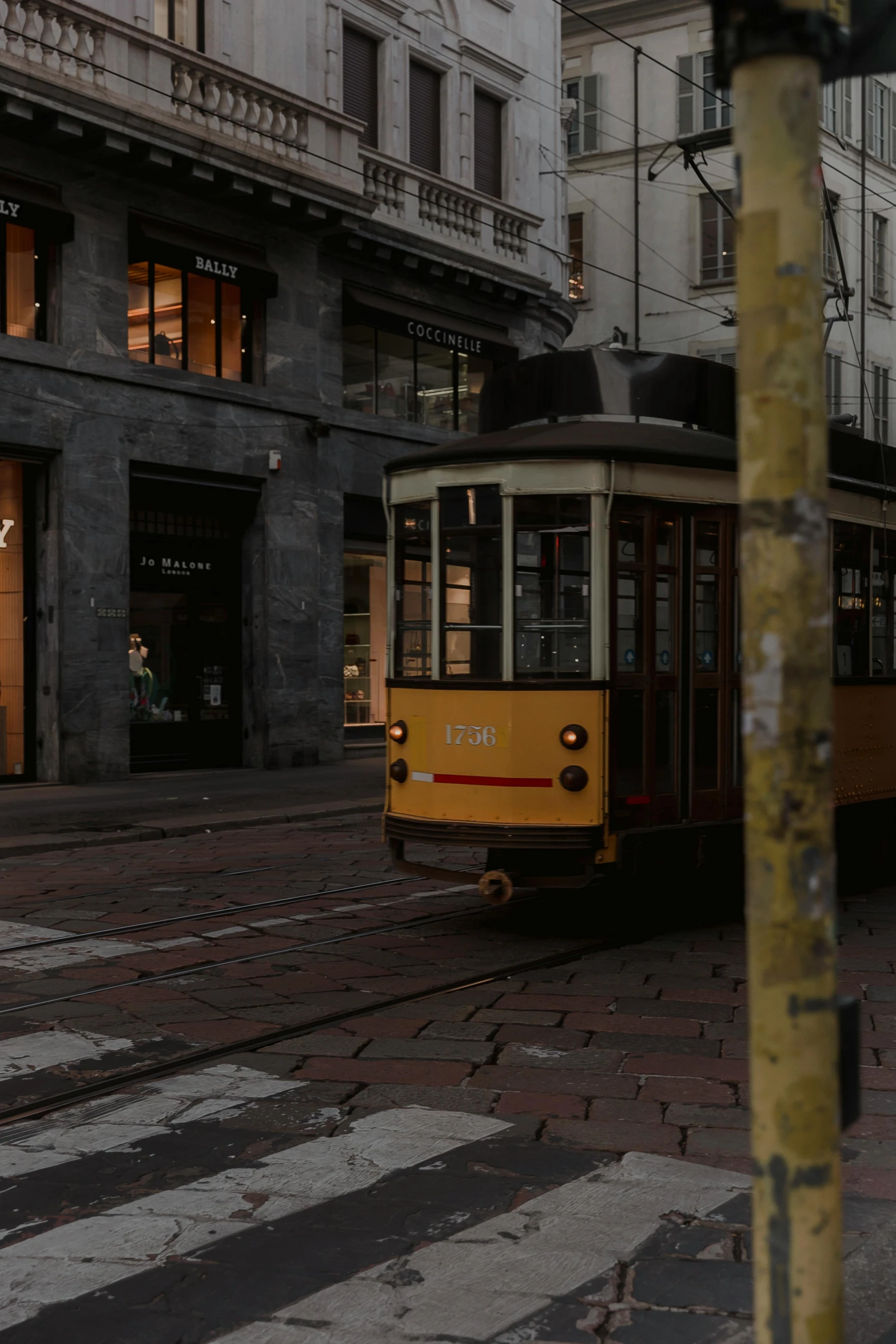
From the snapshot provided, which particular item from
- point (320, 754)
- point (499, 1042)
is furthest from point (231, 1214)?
point (320, 754)

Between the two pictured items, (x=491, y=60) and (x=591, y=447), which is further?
(x=491, y=60)

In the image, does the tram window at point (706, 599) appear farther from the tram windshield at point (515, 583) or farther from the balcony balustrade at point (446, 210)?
the balcony balustrade at point (446, 210)

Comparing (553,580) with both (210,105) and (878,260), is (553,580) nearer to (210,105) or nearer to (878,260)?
(210,105)

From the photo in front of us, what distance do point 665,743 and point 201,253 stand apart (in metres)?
12.1

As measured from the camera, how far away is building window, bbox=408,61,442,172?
70.8ft

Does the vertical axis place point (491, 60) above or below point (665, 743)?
above

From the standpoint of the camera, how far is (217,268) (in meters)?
18.5

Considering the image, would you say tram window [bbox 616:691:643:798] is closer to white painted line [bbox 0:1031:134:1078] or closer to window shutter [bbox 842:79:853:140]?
white painted line [bbox 0:1031:134:1078]

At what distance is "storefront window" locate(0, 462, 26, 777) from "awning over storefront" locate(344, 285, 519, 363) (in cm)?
596

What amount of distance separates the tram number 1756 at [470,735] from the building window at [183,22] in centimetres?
1270

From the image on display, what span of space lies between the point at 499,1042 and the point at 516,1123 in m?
1.01

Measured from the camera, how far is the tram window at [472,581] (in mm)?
8148

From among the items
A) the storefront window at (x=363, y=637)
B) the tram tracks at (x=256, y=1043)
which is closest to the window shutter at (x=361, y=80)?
the storefront window at (x=363, y=637)

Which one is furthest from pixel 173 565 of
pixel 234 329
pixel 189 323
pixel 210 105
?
pixel 210 105
